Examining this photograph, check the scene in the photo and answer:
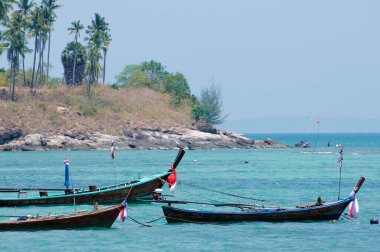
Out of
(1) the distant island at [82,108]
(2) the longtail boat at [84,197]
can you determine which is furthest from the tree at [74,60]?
(2) the longtail boat at [84,197]

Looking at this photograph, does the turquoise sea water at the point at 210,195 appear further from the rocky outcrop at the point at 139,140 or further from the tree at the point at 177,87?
the tree at the point at 177,87

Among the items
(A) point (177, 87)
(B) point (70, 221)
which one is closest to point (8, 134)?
(A) point (177, 87)

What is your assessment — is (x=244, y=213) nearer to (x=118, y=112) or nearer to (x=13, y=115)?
(x=13, y=115)

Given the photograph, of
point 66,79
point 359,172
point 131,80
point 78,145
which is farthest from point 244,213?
point 131,80

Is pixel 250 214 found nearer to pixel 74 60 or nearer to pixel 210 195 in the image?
pixel 210 195

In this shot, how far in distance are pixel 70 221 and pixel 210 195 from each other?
22400mm

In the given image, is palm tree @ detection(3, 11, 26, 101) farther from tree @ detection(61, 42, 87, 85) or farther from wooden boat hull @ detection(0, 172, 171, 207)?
wooden boat hull @ detection(0, 172, 171, 207)

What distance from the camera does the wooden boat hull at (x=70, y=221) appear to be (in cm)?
4106

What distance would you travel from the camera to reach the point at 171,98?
16300cm

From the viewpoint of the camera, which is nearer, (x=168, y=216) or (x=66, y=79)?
(x=168, y=216)

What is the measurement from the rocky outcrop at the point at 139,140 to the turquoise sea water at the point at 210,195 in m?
7.15

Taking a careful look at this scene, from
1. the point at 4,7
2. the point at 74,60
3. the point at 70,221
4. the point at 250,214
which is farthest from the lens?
the point at 74,60

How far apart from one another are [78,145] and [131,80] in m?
64.2

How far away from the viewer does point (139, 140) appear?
141250 mm
